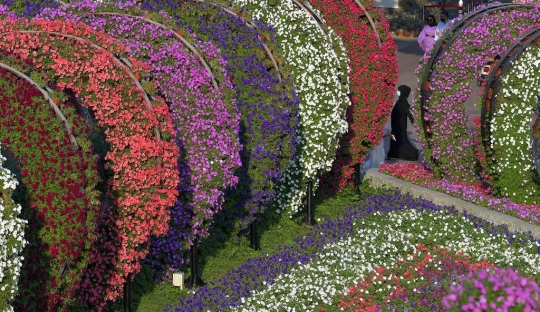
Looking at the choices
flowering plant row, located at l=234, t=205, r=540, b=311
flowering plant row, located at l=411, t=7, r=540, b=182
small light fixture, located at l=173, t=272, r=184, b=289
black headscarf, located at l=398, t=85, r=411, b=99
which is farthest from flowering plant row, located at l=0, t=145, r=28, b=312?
black headscarf, located at l=398, t=85, r=411, b=99

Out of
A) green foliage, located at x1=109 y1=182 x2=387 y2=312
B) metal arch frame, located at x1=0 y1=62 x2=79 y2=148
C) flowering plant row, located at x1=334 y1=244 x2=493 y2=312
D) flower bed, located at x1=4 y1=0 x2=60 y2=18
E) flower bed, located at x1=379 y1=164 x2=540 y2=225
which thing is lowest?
green foliage, located at x1=109 y1=182 x2=387 y2=312

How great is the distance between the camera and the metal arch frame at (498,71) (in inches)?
529

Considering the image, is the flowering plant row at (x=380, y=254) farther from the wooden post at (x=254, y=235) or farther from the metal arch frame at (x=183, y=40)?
the metal arch frame at (x=183, y=40)

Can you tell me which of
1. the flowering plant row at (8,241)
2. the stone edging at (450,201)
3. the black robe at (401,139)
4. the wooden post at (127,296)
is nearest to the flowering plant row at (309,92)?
the stone edging at (450,201)

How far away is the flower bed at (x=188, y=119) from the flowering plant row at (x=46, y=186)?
7.35 feet

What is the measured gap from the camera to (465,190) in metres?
14.2

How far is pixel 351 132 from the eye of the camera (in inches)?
579

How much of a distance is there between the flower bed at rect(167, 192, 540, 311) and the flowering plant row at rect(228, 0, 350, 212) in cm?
65

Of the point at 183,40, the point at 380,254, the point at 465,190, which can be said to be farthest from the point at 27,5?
the point at 465,190

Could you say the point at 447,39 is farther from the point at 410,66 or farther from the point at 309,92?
the point at 410,66

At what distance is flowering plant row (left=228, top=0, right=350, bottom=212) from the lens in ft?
42.9

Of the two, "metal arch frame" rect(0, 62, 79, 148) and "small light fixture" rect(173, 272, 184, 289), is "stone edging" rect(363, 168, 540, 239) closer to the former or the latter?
"small light fixture" rect(173, 272, 184, 289)

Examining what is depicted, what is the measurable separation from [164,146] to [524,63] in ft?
19.4

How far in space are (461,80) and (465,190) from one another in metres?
1.53
